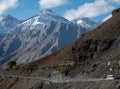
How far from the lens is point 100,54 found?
144m

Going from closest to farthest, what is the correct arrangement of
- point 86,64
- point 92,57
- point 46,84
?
point 46,84
point 86,64
point 92,57

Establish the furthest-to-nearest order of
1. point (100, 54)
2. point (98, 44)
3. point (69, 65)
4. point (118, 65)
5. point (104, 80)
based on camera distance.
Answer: point (98, 44) → point (100, 54) → point (69, 65) → point (118, 65) → point (104, 80)

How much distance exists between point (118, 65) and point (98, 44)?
47740 millimetres

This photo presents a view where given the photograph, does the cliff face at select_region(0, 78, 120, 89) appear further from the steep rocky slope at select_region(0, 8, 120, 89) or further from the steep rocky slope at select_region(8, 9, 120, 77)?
the steep rocky slope at select_region(8, 9, 120, 77)

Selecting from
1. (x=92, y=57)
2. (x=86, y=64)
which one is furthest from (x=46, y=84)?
(x=92, y=57)

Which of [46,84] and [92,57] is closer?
[46,84]

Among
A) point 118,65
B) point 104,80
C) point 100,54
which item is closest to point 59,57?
point 100,54

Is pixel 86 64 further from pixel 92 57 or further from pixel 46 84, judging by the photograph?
pixel 46 84

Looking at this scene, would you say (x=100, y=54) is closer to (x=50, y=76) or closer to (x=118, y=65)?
(x=50, y=76)

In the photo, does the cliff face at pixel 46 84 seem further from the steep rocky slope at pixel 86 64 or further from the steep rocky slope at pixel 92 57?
the steep rocky slope at pixel 92 57

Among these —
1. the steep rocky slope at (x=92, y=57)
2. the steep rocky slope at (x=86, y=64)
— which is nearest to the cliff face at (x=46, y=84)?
the steep rocky slope at (x=86, y=64)

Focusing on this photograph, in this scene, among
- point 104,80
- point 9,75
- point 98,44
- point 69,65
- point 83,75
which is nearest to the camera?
point 104,80

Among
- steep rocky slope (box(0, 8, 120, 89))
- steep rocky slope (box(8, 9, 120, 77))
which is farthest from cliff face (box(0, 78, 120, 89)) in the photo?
steep rocky slope (box(8, 9, 120, 77))

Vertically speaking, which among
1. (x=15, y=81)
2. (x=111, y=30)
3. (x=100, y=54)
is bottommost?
(x=15, y=81)
